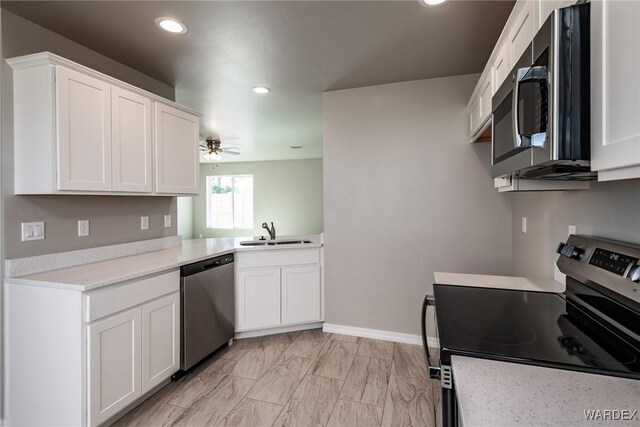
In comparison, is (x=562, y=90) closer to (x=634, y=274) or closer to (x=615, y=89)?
(x=615, y=89)

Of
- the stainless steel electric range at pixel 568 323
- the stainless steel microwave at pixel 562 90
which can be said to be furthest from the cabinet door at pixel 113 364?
the stainless steel microwave at pixel 562 90

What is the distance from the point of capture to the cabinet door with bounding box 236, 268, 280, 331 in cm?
301

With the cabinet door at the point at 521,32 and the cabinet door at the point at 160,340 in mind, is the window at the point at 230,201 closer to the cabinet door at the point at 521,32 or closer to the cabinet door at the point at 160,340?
the cabinet door at the point at 160,340

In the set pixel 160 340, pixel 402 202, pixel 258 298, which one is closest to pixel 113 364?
pixel 160 340

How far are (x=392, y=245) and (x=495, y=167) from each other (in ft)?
5.54

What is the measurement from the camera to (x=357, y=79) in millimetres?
2893

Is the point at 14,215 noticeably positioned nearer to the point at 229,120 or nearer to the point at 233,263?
the point at 233,263

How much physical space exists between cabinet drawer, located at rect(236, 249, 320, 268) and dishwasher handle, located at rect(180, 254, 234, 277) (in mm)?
132

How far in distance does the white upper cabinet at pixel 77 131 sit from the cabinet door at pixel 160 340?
0.85m

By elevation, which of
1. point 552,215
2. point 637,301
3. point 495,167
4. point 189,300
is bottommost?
point 189,300

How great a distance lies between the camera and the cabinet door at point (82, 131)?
72.1 inches

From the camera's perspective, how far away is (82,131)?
6.39ft

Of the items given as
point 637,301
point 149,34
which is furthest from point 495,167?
point 149,34

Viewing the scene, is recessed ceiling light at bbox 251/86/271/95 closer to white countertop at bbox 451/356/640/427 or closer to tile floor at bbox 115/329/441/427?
tile floor at bbox 115/329/441/427
